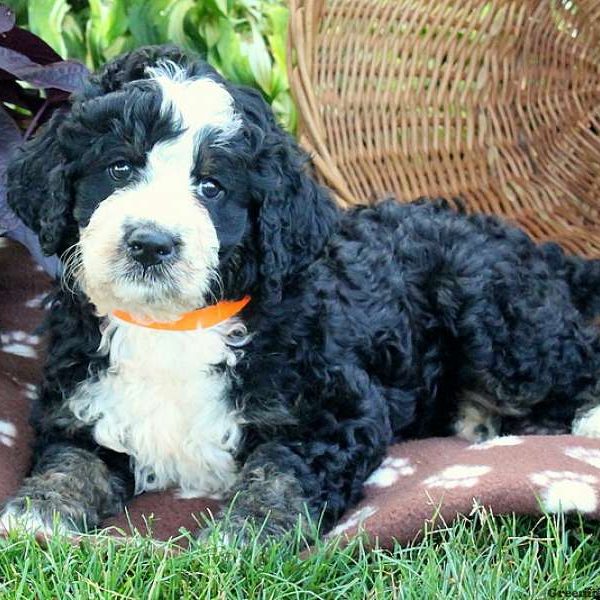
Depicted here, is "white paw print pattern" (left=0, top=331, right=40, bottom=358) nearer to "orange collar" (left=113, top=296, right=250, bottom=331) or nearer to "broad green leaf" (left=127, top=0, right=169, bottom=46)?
"orange collar" (left=113, top=296, right=250, bottom=331)

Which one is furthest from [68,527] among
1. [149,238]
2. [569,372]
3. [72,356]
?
[569,372]

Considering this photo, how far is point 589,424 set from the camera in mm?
4234

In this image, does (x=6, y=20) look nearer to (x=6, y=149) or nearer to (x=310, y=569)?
(x=6, y=149)

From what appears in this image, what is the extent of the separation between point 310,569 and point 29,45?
2.65 meters

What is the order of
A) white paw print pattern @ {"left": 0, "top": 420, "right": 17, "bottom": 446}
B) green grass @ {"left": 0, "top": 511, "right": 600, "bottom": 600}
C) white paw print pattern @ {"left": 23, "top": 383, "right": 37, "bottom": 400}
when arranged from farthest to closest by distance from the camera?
white paw print pattern @ {"left": 23, "top": 383, "right": 37, "bottom": 400}, white paw print pattern @ {"left": 0, "top": 420, "right": 17, "bottom": 446}, green grass @ {"left": 0, "top": 511, "right": 600, "bottom": 600}

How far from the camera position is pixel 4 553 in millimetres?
3010

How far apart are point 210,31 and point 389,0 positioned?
104 cm

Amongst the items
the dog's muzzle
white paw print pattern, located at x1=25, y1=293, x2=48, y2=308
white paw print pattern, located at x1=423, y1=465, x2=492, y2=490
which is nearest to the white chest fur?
the dog's muzzle

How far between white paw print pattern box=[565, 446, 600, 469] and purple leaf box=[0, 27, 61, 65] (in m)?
2.60

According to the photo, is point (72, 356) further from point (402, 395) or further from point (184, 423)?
point (402, 395)

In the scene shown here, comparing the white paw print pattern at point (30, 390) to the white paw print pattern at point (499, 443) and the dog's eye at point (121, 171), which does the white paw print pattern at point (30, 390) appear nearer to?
the dog's eye at point (121, 171)

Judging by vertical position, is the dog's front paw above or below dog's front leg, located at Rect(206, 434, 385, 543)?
below

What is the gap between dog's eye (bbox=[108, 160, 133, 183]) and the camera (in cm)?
323

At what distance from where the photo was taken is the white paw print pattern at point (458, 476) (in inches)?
131
